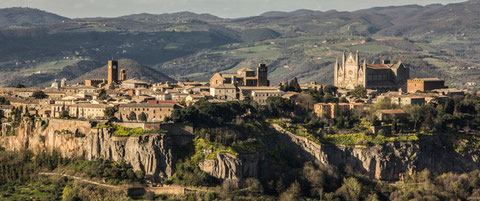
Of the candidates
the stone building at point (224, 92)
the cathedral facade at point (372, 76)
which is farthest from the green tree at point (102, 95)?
the cathedral facade at point (372, 76)

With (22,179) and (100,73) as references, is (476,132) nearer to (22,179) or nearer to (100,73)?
(22,179)

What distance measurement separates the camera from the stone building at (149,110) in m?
69.1

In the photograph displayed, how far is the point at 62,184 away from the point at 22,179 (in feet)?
14.1

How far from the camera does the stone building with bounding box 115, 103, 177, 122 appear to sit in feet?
227

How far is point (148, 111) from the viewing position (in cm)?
6944

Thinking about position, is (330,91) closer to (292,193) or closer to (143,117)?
(143,117)

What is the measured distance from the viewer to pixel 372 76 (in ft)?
317

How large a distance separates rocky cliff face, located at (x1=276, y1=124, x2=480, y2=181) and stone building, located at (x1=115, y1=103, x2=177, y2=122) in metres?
9.65

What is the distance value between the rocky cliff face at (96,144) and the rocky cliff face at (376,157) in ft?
38.3

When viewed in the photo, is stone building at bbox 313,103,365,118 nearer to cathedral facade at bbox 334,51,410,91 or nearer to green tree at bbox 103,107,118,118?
cathedral facade at bbox 334,51,410,91

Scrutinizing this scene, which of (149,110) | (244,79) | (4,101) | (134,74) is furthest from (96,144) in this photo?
(134,74)

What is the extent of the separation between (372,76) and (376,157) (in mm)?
26798

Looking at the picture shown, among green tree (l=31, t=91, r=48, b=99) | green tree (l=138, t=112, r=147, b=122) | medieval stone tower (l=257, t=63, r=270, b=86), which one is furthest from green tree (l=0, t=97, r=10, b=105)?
medieval stone tower (l=257, t=63, r=270, b=86)

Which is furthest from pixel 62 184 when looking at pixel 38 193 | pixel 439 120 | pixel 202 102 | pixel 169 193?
pixel 439 120
